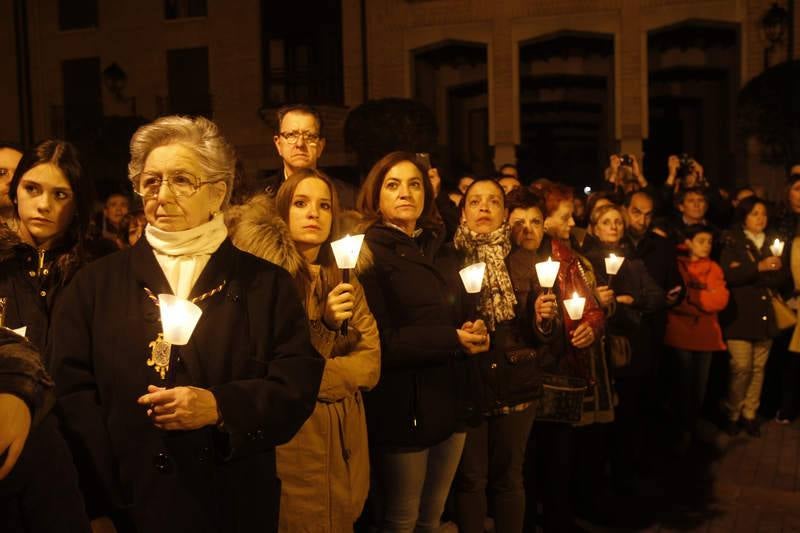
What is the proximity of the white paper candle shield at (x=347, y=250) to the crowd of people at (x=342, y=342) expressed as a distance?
0.40ft

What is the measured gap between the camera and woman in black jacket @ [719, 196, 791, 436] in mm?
7570

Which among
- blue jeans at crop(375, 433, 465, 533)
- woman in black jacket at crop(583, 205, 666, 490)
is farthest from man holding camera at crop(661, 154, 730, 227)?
blue jeans at crop(375, 433, 465, 533)

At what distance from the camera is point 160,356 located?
247 cm

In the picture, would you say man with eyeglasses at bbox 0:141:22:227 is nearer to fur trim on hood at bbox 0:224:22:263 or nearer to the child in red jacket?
fur trim on hood at bbox 0:224:22:263

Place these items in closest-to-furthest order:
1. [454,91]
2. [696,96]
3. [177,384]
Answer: [177,384] → [696,96] → [454,91]

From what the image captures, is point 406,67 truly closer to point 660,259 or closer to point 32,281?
point 660,259

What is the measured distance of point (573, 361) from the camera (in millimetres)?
4961

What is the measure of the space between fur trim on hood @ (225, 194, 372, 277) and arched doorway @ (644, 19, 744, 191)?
57.7 ft

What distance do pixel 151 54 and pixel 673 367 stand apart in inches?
821

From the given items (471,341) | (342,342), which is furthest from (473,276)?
(342,342)

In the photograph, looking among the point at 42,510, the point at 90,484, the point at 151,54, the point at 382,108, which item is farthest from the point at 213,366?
the point at 151,54

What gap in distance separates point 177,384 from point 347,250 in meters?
1.10

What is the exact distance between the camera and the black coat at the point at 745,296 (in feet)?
24.8

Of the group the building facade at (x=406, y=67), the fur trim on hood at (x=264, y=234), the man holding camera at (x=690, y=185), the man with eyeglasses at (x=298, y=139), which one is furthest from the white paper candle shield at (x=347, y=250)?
the building facade at (x=406, y=67)
